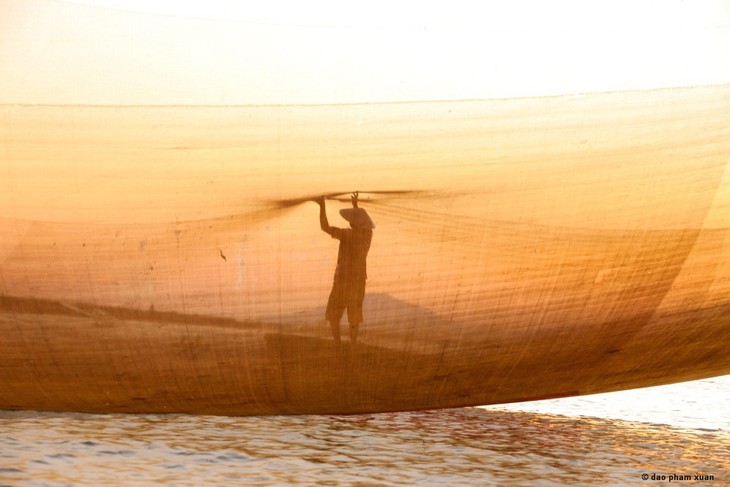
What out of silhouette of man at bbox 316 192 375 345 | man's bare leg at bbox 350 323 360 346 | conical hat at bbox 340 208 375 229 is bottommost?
man's bare leg at bbox 350 323 360 346

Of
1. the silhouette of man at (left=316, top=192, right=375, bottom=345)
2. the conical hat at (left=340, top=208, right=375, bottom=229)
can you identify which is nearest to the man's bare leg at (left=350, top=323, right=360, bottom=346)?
the silhouette of man at (left=316, top=192, right=375, bottom=345)

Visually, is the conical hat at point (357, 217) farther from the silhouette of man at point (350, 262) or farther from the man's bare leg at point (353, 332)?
the man's bare leg at point (353, 332)

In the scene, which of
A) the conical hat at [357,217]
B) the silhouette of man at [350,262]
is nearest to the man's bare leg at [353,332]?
the silhouette of man at [350,262]

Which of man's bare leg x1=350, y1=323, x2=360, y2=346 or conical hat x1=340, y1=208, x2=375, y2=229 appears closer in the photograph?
conical hat x1=340, y1=208, x2=375, y2=229

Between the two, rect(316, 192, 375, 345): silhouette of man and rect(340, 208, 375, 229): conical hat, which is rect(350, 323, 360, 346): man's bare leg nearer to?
rect(316, 192, 375, 345): silhouette of man

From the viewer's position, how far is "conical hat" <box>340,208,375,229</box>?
2.41 meters

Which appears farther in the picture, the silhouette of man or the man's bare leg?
the man's bare leg

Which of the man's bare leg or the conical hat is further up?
the conical hat

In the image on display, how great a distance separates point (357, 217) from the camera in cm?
242

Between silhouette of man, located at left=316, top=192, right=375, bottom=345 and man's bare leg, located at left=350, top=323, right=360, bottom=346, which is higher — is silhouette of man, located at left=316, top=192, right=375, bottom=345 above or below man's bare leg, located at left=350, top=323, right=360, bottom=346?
above

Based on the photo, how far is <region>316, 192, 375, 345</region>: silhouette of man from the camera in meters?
2.41

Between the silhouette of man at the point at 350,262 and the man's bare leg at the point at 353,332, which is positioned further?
the man's bare leg at the point at 353,332

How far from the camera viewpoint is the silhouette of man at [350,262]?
2.41 meters

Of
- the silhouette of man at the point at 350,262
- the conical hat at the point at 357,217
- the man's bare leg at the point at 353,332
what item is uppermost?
the conical hat at the point at 357,217
